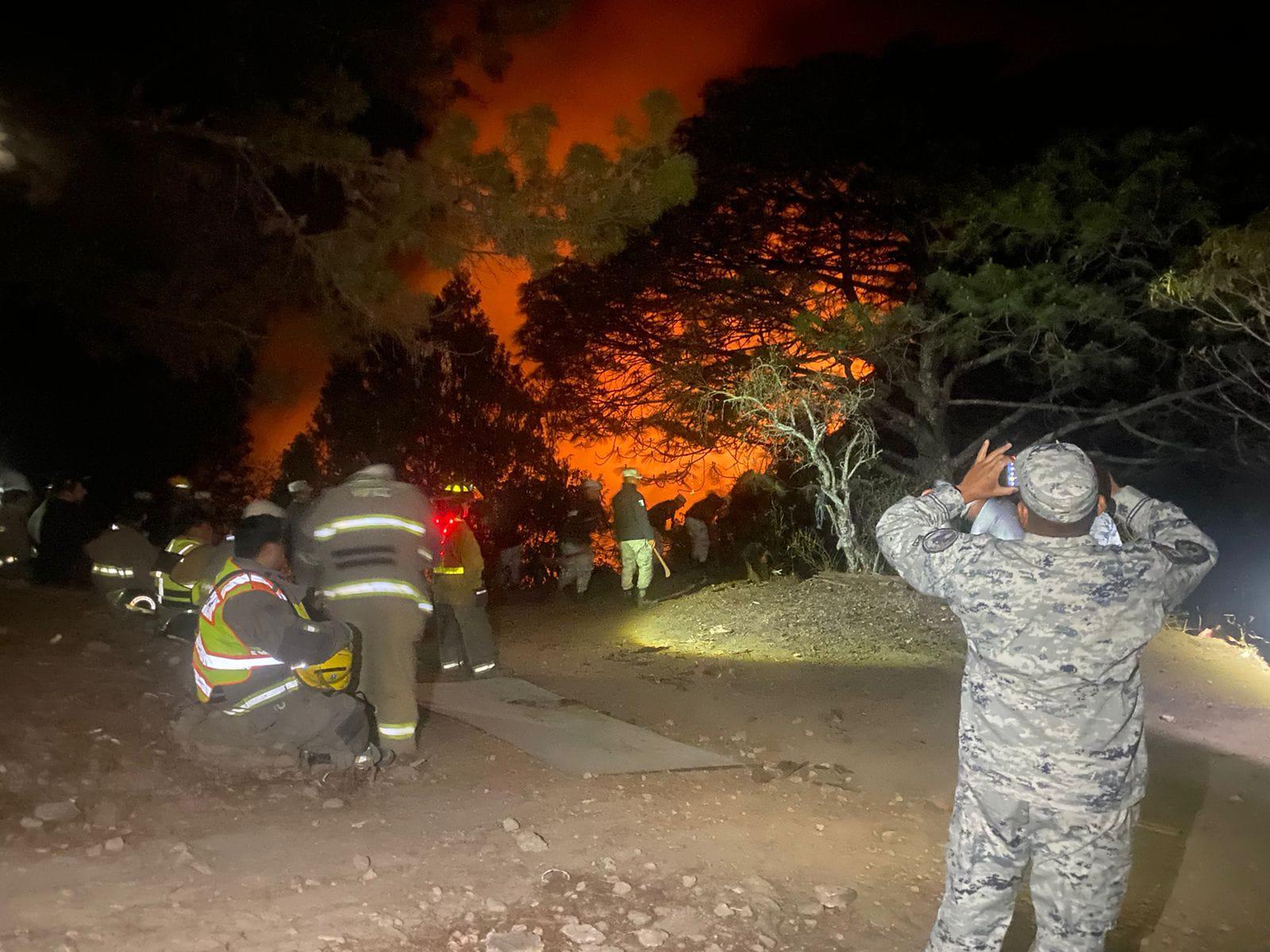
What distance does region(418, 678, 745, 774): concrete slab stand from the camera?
641 cm

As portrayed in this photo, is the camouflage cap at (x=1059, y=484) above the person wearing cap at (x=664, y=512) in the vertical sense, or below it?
below

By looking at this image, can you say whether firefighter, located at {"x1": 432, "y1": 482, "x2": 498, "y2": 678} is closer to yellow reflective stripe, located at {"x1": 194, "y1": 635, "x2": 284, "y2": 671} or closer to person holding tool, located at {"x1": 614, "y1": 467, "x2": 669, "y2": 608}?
yellow reflective stripe, located at {"x1": 194, "y1": 635, "x2": 284, "y2": 671}

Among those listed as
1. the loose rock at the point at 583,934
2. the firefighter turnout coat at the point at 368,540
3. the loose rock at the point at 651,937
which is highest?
the firefighter turnout coat at the point at 368,540

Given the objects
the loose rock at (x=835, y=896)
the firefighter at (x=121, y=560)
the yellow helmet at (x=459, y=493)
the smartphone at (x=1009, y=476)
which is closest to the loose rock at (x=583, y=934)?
the loose rock at (x=835, y=896)

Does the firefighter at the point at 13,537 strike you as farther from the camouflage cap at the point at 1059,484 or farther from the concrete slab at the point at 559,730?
the camouflage cap at the point at 1059,484

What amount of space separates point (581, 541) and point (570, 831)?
11741mm

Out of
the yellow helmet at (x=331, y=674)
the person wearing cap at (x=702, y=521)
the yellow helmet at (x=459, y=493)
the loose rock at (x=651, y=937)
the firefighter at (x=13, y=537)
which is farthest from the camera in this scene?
the person wearing cap at (x=702, y=521)

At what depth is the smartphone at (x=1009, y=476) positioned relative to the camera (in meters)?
3.39

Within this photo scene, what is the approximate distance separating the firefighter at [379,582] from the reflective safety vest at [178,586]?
3.07 meters

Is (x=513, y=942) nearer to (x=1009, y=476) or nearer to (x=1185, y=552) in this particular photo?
(x=1009, y=476)

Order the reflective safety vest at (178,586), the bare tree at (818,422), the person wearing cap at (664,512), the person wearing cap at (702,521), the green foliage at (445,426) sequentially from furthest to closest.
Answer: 1. the green foliage at (445,426)
2. the person wearing cap at (664,512)
3. the person wearing cap at (702,521)
4. the bare tree at (818,422)
5. the reflective safety vest at (178,586)

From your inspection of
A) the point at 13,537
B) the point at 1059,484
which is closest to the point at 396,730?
the point at 1059,484

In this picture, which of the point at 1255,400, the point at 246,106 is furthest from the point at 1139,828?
the point at 1255,400

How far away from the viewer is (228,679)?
5547 millimetres
